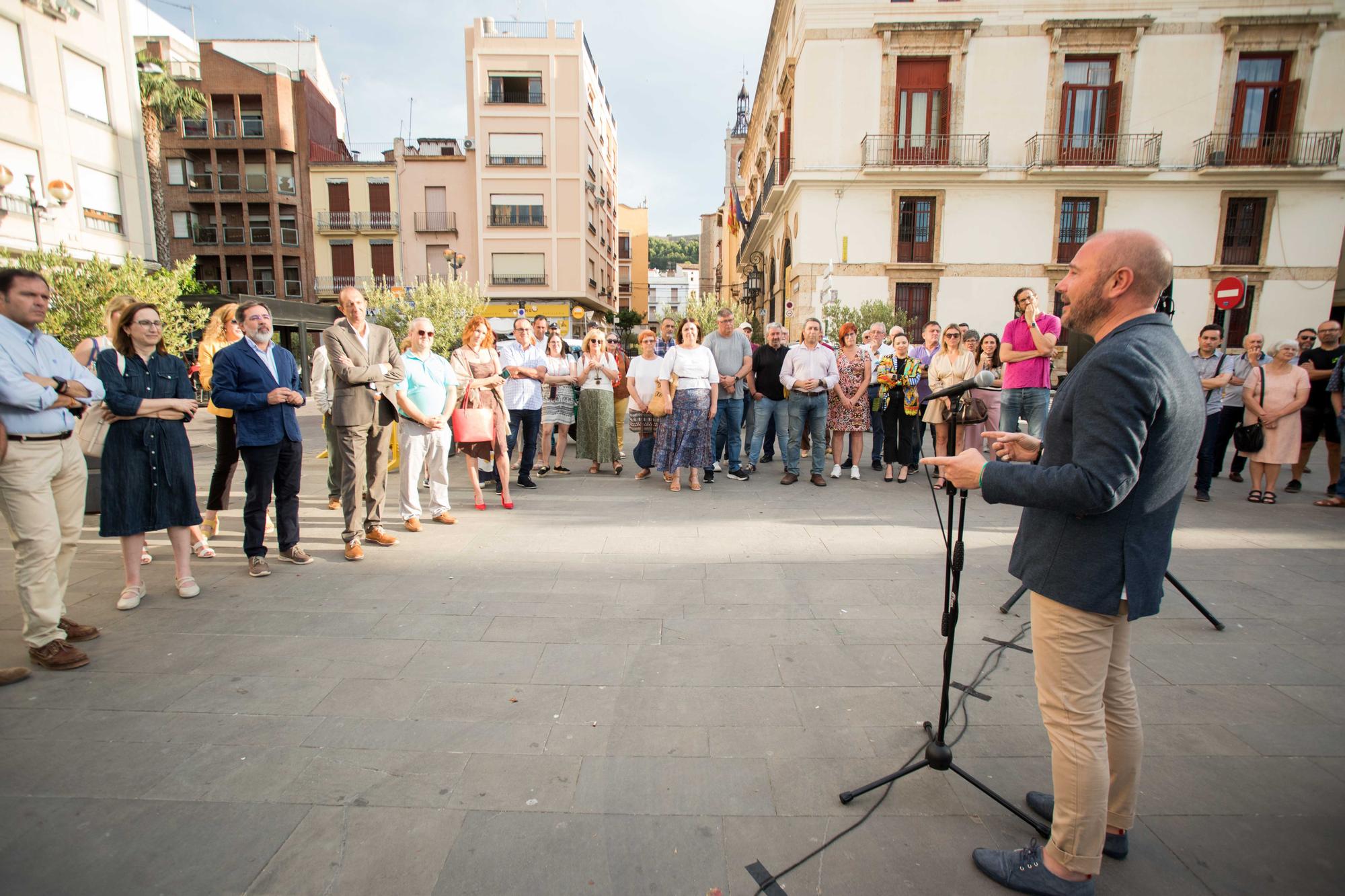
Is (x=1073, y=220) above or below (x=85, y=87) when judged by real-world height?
below

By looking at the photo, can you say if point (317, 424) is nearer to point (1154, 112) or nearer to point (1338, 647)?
point (1338, 647)

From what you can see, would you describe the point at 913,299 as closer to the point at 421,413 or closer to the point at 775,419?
the point at 775,419

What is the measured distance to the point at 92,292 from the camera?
12.8 m

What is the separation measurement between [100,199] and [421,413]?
2292 centimetres

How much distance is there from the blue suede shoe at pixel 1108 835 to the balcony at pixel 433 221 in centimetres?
4033

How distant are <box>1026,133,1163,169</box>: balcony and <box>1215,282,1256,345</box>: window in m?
5.74

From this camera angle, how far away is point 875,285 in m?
23.4

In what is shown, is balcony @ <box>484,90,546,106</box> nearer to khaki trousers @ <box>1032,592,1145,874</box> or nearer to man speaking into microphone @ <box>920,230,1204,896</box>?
man speaking into microphone @ <box>920,230,1204,896</box>

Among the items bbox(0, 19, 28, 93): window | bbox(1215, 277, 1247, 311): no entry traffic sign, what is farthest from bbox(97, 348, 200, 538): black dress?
bbox(0, 19, 28, 93): window

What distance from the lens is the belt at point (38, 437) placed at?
3.31 m

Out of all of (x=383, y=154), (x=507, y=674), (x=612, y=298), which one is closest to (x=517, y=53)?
(x=383, y=154)

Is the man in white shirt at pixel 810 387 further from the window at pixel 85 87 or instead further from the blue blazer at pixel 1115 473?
the window at pixel 85 87

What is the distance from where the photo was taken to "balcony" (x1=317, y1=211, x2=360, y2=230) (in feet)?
126

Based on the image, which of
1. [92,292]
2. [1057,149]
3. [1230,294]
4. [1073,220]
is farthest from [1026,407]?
[1073,220]
